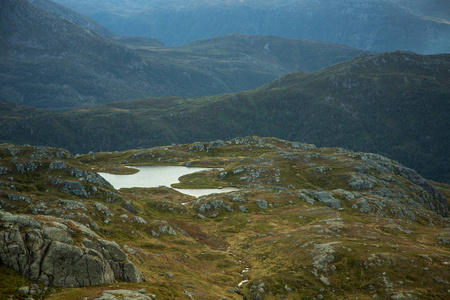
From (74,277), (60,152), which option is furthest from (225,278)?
(60,152)

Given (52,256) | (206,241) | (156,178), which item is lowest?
(206,241)

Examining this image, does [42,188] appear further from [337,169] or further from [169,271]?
[337,169]

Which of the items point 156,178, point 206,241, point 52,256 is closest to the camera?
point 52,256

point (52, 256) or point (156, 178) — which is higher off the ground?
point (52, 256)

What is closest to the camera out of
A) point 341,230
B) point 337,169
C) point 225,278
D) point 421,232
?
point 225,278

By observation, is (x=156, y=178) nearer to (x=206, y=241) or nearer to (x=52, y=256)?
(x=206, y=241)

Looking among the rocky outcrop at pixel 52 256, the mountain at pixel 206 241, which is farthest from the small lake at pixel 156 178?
the rocky outcrop at pixel 52 256

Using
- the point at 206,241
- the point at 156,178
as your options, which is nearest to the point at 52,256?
the point at 206,241

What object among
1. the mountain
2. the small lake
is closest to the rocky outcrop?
the mountain

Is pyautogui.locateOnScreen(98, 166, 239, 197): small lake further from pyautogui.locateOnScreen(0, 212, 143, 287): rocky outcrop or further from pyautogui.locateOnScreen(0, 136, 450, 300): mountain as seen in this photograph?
pyautogui.locateOnScreen(0, 212, 143, 287): rocky outcrop
